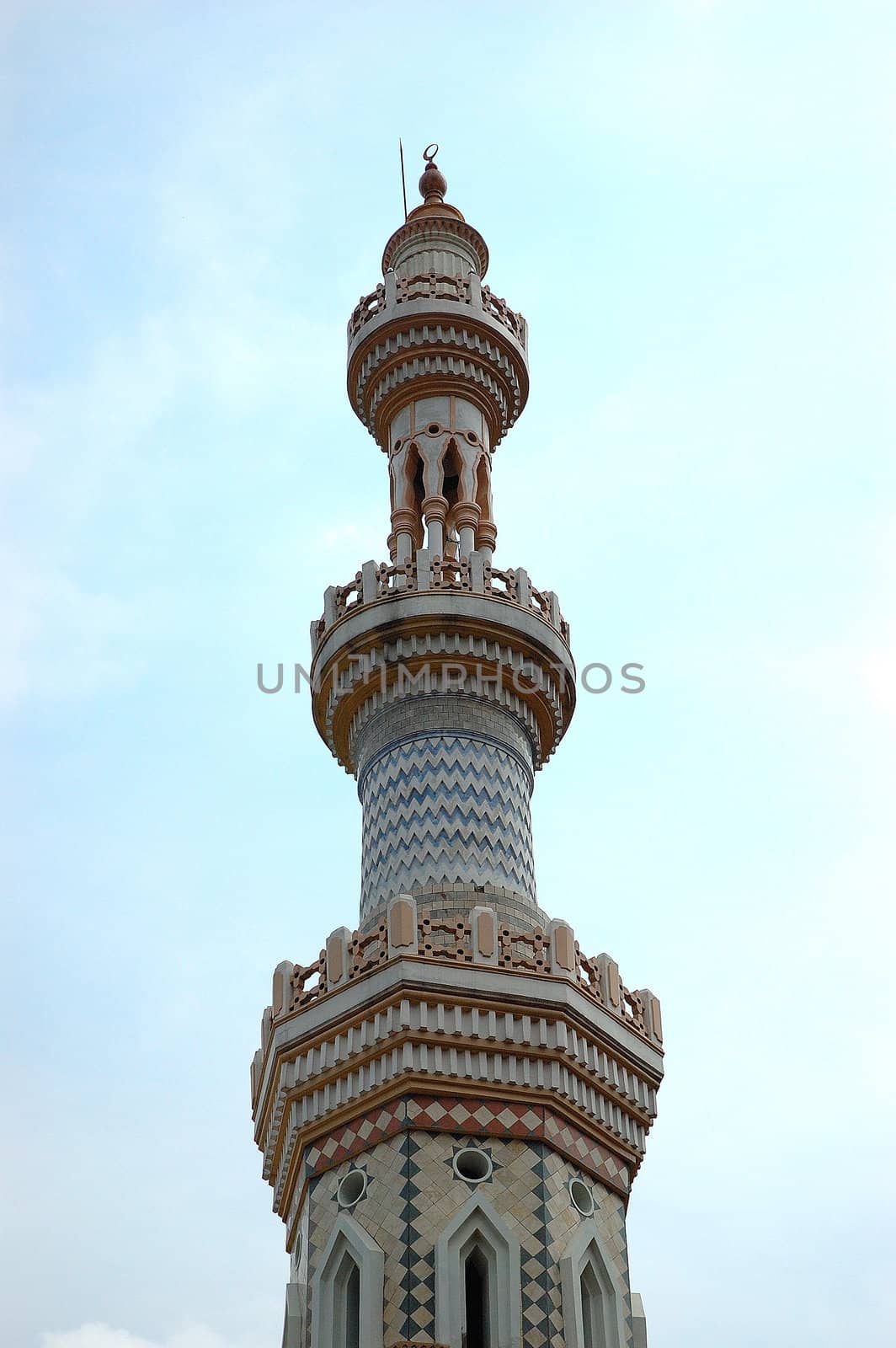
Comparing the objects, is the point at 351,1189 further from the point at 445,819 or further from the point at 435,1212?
the point at 445,819

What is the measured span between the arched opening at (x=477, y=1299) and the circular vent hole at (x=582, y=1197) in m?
0.92

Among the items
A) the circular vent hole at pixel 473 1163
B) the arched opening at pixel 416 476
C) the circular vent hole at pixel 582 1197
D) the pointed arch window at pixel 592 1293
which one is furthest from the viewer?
the arched opening at pixel 416 476

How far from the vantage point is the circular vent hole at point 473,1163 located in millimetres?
13464

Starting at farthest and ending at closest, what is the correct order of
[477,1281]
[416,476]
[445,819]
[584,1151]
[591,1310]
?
[416,476]
[445,819]
[584,1151]
[591,1310]
[477,1281]

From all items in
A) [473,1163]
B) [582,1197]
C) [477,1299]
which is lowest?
[477,1299]

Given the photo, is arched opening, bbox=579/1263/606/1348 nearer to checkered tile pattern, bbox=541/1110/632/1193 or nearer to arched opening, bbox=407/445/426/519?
checkered tile pattern, bbox=541/1110/632/1193

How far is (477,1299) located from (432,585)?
21.1ft

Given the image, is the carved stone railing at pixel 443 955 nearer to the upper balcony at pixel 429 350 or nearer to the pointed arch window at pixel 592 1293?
the pointed arch window at pixel 592 1293

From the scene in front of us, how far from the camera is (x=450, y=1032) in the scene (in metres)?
13.8

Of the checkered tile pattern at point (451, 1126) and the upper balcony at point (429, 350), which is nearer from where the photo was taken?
the checkered tile pattern at point (451, 1126)

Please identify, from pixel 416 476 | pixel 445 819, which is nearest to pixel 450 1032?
pixel 445 819

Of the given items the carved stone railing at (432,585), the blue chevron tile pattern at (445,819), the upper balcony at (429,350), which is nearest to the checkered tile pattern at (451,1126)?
the blue chevron tile pattern at (445,819)

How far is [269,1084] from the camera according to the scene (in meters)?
14.6

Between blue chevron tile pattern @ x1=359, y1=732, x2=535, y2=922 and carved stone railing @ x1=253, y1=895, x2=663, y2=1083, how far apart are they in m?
0.78
